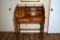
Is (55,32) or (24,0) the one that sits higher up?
(24,0)

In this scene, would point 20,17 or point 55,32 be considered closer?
point 20,17

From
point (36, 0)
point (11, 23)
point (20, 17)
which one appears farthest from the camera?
point (11, 23)

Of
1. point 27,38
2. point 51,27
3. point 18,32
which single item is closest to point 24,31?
point 18,32

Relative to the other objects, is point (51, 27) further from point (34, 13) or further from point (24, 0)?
point (24, 0)

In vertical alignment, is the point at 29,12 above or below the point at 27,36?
above

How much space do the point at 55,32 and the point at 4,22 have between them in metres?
2.12

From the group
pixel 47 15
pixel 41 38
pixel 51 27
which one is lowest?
pixel 41 38

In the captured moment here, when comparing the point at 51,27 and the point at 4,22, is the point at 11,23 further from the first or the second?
the point at 51,27

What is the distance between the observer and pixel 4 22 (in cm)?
440

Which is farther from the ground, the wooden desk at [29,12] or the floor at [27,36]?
the wooden desk at [29,12]

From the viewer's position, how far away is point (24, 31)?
443 cm

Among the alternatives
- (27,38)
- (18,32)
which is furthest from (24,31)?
(27,38)

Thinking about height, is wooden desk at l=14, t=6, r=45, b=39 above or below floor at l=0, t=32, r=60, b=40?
above

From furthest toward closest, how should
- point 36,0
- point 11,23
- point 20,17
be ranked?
point 11,23 < point 36,0 < point 20,17
